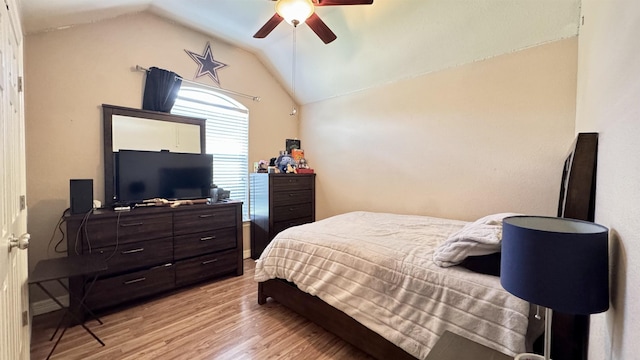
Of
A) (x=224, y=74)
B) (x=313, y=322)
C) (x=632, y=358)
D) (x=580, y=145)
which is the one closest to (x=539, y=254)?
(x=632, y=358)

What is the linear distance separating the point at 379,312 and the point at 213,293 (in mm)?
1800

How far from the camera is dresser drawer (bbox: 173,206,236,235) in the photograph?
261 cm

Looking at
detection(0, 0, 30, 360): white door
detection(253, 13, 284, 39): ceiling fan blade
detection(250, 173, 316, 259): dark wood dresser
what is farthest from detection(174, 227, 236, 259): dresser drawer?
detection(253, 13, 284, 39): ceiling fan blade

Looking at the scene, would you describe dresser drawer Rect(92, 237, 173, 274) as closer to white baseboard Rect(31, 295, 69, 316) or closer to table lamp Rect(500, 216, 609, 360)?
white baseboard Rect(31, 295, 69, 316)

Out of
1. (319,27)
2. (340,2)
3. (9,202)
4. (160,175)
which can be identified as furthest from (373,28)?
(9,202)

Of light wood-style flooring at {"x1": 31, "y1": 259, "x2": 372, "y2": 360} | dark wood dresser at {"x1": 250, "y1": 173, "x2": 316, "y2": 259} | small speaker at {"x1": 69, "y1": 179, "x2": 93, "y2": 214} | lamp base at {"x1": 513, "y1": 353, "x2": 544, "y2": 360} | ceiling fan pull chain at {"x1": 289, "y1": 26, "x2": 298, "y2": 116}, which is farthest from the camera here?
dark wood dresser at {"x1": 250, "y1": 173, "x2": 316, "y2": 259}

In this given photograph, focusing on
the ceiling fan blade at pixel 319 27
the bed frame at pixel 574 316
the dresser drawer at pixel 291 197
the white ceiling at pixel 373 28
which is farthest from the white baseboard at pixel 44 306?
the ceiling fan blade at pixel 319 27

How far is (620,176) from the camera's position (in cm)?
78

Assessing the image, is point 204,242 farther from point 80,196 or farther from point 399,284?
point 399,284

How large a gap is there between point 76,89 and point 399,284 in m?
3.22

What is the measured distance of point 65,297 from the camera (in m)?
2.38

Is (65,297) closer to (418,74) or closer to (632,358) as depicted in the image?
(632,358)

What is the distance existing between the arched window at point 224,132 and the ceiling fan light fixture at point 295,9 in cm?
177

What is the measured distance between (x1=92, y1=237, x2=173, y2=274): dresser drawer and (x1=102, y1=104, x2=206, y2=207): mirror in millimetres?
538
